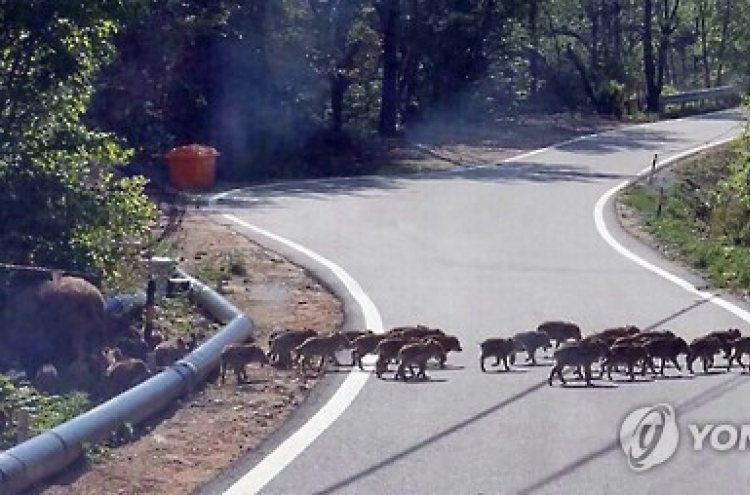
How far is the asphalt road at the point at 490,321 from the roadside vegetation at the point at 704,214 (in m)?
0.60

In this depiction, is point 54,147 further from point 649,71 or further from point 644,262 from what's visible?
point 649,71

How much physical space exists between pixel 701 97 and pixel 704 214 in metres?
29.9

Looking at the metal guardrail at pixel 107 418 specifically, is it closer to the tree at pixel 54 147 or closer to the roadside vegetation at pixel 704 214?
the tree at pixel 54 147

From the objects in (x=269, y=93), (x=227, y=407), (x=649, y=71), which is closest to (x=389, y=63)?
(x=269, y=93)

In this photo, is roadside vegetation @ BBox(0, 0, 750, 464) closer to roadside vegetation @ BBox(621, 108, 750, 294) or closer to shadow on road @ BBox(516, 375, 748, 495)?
roadside vegetation @ BBox(621, 108, 750, 294)

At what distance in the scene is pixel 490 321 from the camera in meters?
16.1

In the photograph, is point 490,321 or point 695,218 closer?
point 490,321

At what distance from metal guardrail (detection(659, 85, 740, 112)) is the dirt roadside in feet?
119

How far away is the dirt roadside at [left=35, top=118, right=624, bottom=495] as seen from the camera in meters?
9.84

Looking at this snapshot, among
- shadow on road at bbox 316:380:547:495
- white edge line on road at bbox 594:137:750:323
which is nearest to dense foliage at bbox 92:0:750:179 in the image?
white edge line on road at bbox 594:137:750:323

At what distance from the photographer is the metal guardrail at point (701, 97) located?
5741 centimetres

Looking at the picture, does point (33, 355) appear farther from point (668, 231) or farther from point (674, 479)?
point (668, 231)

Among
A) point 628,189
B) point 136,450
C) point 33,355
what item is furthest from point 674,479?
point 628,189

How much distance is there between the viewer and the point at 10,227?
52.1 ft
